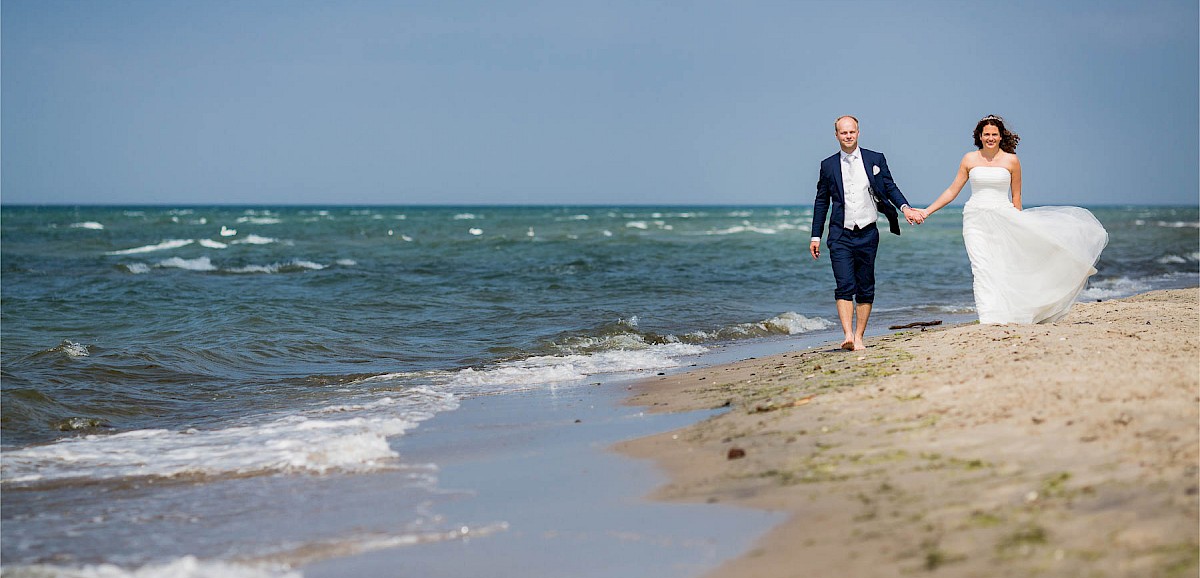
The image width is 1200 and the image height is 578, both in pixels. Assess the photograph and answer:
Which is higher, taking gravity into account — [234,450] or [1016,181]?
[1016,181]

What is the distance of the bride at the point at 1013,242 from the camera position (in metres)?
7.76

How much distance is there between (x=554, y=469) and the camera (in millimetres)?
5340

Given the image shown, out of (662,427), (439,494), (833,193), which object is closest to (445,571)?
(439,494)

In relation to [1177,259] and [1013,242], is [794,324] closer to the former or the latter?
[1013,242]

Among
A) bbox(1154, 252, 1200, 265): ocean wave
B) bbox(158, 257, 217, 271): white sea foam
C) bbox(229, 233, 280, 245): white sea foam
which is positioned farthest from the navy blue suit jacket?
bbox(229, 233, 280, 245): white sea foam

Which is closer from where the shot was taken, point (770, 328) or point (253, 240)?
point (770, 328)

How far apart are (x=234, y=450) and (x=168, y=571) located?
2257 mm

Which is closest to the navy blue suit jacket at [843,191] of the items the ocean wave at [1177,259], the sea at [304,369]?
the sea at [304,369]

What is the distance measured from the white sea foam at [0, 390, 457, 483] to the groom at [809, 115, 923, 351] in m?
3.45

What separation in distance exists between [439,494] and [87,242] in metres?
39.7

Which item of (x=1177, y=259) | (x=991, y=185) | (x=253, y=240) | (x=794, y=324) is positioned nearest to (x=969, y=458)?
(x=991, y=185)

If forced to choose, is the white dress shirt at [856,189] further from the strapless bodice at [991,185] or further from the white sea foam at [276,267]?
the white sea foam at [276,267]

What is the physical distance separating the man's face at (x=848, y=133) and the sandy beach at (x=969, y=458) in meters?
1.76

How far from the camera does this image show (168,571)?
13.0 ft
